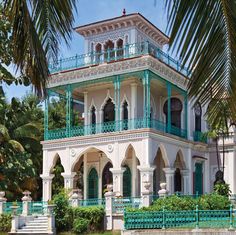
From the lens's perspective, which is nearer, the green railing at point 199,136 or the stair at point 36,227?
the stair at point 36,227

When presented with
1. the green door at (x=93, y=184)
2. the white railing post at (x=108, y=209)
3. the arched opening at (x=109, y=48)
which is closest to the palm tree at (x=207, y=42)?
the white railing post at (x=108, y=209)

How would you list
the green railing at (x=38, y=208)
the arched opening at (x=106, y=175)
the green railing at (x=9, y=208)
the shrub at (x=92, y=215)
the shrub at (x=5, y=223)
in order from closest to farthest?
the shrub at (x=92, y=215) < the shrub at (x=5, y=223) < the green railing at (x=38, y=208) < the green railing at (x=9, y=208) < the arched opening at (x=106, y=175)

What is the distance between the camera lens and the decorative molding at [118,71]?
886 inches

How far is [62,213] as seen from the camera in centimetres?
2069

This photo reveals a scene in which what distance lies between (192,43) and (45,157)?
2233cm

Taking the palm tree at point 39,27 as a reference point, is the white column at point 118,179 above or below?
below

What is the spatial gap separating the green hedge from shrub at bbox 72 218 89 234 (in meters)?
2.69

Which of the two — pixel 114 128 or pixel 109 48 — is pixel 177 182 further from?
pixel 109 48

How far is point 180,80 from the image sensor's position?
2517 centimetres

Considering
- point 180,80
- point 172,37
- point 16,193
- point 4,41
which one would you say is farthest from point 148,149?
point 172,37

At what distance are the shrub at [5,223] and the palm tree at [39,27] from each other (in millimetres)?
18172

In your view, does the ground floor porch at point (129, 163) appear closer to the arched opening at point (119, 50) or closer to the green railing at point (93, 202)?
the green railing at point (93, 202)

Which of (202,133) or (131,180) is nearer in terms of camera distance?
(131,180)

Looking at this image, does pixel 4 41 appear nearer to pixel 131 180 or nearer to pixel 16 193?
pixel 131 180
